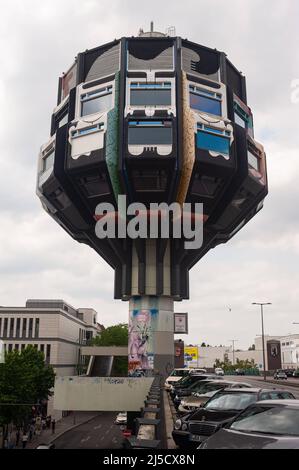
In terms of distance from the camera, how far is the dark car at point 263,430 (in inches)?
296

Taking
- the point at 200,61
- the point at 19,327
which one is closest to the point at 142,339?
the point at 200,61

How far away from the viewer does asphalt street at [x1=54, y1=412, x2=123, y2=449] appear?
1976 inches

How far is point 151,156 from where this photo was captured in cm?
4669

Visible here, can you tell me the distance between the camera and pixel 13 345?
3607 inches

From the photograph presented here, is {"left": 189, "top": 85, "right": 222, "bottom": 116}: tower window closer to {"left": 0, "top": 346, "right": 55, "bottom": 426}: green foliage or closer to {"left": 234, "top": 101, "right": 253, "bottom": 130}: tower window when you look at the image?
{"left": 234, "top": 101, "right": 253, "bottom": 130}: tower window

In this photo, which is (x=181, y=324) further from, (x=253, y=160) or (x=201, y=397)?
(x=201, y=397)

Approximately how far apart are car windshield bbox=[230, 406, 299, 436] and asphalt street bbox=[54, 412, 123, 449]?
38.8 metres

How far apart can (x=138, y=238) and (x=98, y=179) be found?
9315 millimetres

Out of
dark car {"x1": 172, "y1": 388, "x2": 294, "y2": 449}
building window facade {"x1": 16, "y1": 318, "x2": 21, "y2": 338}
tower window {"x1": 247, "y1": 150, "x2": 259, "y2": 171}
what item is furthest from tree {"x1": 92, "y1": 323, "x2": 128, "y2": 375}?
dark car {"x1": 172, "y1": 388, "x2": 294, "y2": 449}

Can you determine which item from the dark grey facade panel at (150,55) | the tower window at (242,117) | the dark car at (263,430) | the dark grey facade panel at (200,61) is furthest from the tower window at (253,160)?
Answer: the dark car at (263,430)

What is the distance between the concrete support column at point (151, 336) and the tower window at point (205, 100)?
23.1 meters

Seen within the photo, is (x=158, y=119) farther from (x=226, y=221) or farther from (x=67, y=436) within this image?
(x=67, y=436)

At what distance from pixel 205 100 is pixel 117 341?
75.3 metres

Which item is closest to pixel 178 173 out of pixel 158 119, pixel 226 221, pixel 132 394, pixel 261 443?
pixel 158 119
